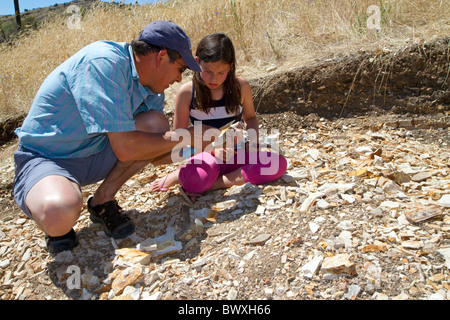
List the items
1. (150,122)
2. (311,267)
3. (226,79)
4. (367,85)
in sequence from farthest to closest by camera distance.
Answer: (367,85) < (226,79) < (150,122) < (311,267)

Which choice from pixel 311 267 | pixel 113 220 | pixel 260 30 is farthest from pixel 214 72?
pixel 260 30

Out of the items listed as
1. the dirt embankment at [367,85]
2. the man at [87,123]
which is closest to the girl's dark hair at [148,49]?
the man at [87,123]

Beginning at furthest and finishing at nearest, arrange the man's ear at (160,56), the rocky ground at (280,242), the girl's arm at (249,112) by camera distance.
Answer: the girl's arm at (249,112) < the man's ear at (160,56) < the rocky ground at (280,242)

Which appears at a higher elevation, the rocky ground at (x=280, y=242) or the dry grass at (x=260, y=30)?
the dry grass at (x=260, y=30)

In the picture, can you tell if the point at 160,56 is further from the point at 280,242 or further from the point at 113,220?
the point at 280,242

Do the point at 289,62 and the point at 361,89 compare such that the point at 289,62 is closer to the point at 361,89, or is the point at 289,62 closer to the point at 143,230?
the point at 361,89

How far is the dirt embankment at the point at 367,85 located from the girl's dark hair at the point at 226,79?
3.88 feet

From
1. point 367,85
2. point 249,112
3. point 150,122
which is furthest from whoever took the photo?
point 367,85

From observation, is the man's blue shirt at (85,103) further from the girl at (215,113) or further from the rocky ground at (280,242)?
the rocky ground at (280,242)

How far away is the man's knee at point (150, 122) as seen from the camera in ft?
7.64

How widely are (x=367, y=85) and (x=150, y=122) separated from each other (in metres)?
2.40

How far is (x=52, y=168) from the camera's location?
2.04 m

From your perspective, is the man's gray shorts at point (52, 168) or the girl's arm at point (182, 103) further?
the girl's arm at point (182, 103)

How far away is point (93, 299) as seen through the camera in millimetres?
1780
